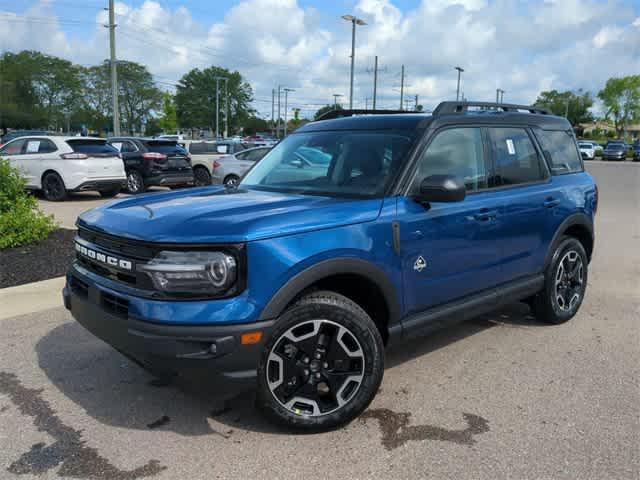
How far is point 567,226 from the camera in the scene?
16.1 feet

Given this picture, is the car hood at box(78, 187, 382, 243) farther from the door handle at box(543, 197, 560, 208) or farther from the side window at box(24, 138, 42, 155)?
the side window at box(24, 138, 42, 155)

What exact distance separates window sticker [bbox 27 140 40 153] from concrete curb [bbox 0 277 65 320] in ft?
29.9

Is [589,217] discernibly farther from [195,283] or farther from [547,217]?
[195,283]

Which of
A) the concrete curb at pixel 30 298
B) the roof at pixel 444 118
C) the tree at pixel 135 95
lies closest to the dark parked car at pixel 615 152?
the roof at pixel 444 118

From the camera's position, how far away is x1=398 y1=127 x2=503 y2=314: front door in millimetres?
3504

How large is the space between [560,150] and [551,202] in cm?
68

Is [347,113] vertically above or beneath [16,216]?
above

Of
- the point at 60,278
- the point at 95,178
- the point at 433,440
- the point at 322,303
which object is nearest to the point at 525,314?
the point at 433,440

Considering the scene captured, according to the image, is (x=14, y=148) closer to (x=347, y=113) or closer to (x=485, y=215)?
(x=347, y=113)

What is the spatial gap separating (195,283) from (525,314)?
148 inches

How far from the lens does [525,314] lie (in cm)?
545

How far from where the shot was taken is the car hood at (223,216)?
284 cm

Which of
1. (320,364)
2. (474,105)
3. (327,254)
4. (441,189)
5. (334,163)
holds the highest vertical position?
(474,105)

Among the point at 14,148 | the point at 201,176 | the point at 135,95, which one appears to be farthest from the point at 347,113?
the point at 135,95
